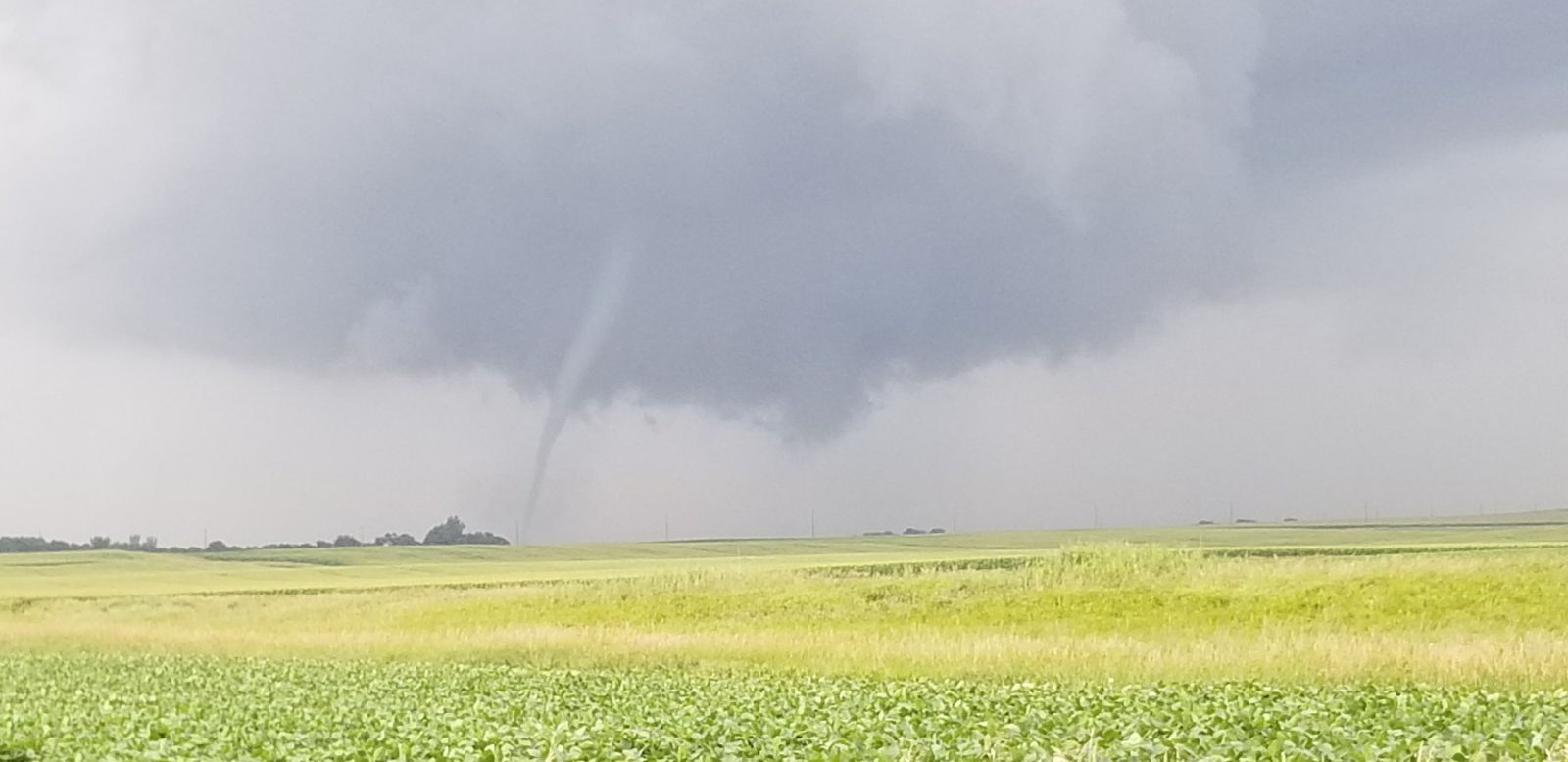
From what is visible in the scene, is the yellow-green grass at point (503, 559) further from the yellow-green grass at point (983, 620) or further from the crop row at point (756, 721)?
the crop row at point (756, 721)

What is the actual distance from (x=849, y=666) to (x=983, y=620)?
16.9 m

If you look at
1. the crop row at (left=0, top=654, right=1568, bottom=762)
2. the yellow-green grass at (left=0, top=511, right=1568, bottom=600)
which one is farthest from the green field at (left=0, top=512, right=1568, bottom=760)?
the yellow-green grass at (left=0, top=511, right=1568, bottom=600)

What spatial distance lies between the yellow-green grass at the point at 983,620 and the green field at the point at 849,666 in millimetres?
176

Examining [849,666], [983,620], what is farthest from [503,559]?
[849,666]

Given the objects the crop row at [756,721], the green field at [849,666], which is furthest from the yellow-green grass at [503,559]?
the crop row at [756,721]

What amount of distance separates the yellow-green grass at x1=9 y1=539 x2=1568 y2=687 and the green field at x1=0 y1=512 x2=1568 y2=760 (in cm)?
18

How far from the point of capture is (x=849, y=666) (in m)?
32.2

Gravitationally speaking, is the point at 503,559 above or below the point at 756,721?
above

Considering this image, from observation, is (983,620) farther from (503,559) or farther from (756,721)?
(503,559)

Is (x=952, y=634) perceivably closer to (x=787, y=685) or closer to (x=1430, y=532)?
(x=787, y=685)

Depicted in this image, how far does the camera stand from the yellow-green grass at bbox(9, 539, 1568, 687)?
1217 inches

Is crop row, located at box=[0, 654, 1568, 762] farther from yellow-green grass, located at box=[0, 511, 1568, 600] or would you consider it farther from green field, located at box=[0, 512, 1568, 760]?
yellow-green grass, located at box=[0, 511, 1568, 600]

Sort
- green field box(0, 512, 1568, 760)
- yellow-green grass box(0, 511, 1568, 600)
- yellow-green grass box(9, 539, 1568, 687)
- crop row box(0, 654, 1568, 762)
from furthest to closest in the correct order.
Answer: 1. yellow-green grass box(0, 511, 1568, 600)
2. yellow-green grass box(9, 539, 1568, 687)
3. green field box(0, 512, 1568, 760)
4. crop row box(0, 654, 1568, 762)

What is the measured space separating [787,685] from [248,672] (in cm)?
1281
